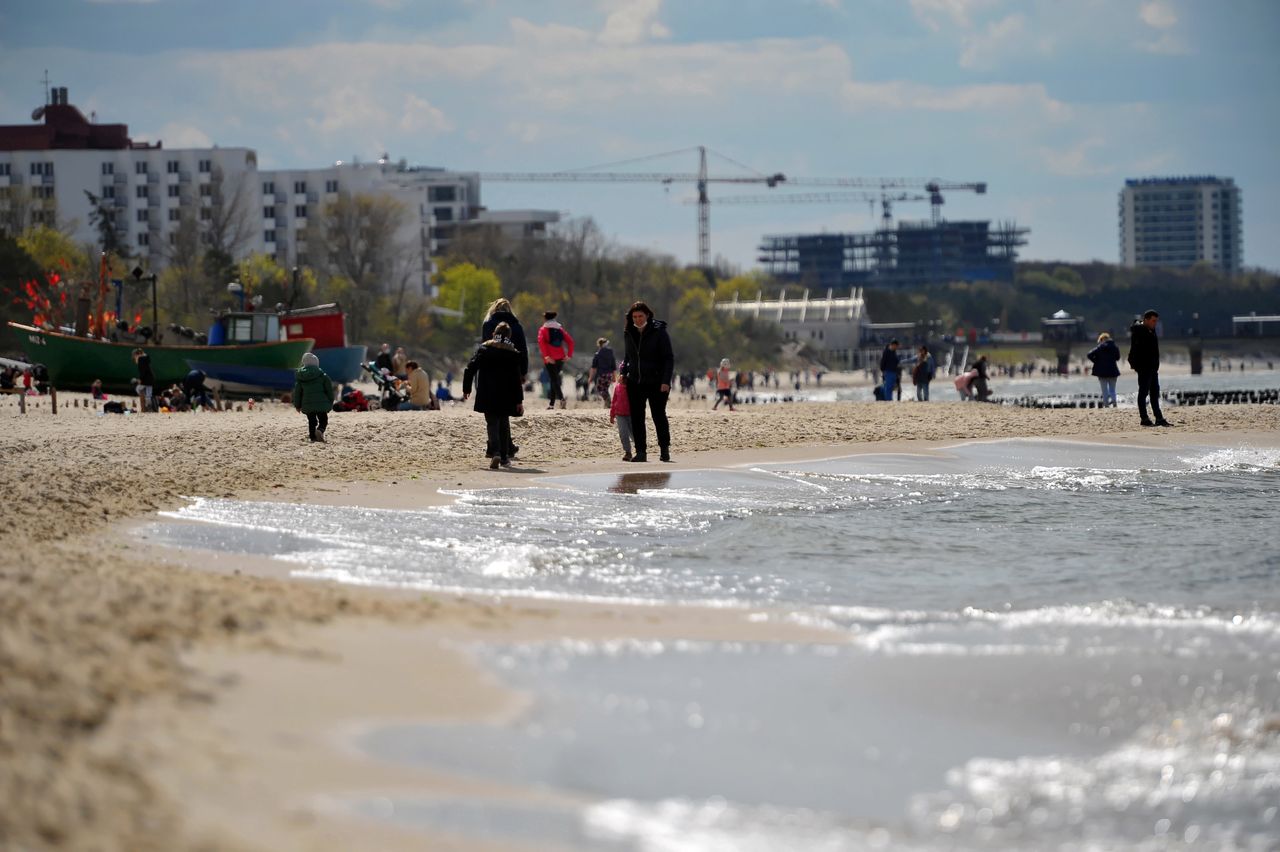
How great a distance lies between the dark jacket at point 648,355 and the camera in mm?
15898

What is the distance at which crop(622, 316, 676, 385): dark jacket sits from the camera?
626 inches

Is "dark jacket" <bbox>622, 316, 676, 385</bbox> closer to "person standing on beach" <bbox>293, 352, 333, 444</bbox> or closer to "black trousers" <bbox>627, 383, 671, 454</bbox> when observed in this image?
"black trousers" <bbox>627, 383, 671, 454</bbox>

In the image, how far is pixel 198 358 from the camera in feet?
123

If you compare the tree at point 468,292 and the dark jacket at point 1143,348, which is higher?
the tree at point 468,292

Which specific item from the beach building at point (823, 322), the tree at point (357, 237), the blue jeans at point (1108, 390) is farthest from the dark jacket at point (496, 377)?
the beach building at point (823, 322)

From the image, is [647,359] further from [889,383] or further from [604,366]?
[889,383]

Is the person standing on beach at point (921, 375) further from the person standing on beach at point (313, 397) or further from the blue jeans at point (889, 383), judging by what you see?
the person standing on beach at point (313, 397)

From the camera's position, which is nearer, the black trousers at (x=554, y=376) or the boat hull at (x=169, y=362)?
the black trousers at (x=554, y=376)

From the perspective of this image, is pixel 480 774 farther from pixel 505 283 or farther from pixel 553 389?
pixel 505 283

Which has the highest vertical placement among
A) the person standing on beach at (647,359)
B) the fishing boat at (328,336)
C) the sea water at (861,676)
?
the fishing boat at (328,336)

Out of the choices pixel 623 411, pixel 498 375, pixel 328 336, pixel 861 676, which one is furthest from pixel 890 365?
pixel 861 676

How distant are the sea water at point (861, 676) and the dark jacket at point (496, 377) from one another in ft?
8.56

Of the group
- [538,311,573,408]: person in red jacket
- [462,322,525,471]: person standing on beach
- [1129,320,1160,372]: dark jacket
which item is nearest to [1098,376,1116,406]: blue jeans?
[1129,320,1160,372]: dark jacket

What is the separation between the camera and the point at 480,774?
500 cm
